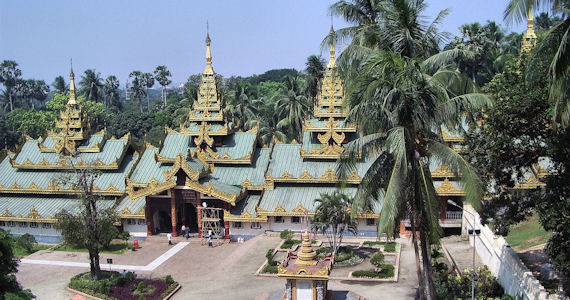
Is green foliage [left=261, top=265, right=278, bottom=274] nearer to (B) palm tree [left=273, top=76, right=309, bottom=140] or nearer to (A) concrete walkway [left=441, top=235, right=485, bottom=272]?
(A) concrete walkway [left=441, top=235, right=485, bottom=272]

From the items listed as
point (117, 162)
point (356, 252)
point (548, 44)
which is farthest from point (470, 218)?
point (117, 162)

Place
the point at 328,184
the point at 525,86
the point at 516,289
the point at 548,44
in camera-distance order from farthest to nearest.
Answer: the point at 328,184
the point at 516,289
the point at 525,86
the point at 548,44

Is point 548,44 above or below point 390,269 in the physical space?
above

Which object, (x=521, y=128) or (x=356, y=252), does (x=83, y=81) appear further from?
(x=521, y=128)

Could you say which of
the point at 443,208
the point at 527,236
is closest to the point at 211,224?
the point at 443,208

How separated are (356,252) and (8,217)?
1007 inches

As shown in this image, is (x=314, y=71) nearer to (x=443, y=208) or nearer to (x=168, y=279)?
(x=443, y=208)

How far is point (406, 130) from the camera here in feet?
68.5

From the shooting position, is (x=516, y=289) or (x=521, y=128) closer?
(x=521, y=128)

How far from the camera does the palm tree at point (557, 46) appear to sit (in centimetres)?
1589

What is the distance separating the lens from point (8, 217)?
140 feet

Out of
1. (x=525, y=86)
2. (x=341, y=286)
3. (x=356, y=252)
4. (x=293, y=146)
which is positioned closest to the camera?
(x=525, y=86)

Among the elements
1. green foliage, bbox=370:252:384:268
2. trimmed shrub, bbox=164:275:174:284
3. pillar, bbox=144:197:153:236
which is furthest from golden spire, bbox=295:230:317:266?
pillar, bbox=144:197:153:236

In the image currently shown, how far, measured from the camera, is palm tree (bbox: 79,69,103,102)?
4171 inches
